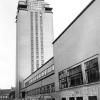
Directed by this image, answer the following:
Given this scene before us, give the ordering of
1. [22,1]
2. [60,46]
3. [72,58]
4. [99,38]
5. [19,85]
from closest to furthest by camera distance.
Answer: [99,38] < [72,58] < [60,46] < [19,85] < [22,1]

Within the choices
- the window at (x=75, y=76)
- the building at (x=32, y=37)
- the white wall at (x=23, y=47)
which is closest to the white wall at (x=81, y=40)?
the window at (x=75, y=76)

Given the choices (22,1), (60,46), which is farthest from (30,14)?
(60,46)

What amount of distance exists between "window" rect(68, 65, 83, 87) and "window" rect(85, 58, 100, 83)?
2673 millimetres

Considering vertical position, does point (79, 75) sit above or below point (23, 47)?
below

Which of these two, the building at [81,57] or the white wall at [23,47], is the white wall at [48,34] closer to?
the white wall at [23,47]

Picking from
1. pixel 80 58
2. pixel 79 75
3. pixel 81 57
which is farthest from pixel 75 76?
pixel 81 57

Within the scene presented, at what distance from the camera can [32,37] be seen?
151500 millimetres

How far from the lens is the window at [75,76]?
115 feet

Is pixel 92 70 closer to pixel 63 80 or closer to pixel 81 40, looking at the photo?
pixel 81 40

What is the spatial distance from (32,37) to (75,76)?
116 m

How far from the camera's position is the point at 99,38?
28.2 m

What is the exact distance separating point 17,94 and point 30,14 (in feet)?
180

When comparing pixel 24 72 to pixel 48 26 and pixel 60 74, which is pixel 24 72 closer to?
pixel 48 26

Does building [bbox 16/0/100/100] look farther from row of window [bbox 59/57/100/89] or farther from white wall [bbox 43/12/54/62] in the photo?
white wall [bbox 43/12/54/62]
